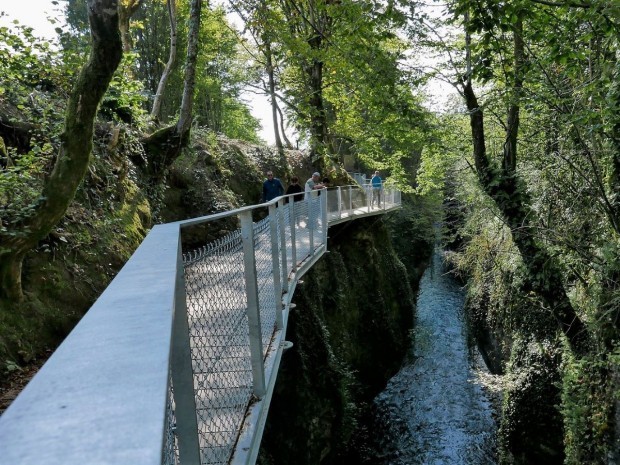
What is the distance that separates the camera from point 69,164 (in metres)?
4.37

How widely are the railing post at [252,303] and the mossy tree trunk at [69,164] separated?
8.07 ft

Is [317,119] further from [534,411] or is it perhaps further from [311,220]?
[534,411]

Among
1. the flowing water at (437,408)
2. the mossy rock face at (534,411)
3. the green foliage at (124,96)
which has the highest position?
the green foliage at (124,96)

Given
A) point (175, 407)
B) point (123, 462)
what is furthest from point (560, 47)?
point (123, 462)

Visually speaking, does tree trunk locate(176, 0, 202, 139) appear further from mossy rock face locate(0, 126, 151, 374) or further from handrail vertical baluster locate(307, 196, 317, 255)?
handrail vertical baluster locate(307, 196, 317, 255)

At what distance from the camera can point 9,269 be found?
14.3 ft

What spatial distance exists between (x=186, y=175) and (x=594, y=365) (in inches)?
377

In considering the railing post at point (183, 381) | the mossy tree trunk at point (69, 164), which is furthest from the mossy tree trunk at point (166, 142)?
the railing post at point (183, 381)

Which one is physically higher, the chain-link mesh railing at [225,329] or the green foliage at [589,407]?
the chain-link mesh railing at [225,329]

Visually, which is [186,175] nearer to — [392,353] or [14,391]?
[14,391]

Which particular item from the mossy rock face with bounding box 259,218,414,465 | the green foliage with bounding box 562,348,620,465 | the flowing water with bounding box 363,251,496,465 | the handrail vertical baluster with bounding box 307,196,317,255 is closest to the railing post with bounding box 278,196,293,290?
the handrail vertical baluster with bounding box 307,196,317,255

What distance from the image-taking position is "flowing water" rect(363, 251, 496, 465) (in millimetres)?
10469

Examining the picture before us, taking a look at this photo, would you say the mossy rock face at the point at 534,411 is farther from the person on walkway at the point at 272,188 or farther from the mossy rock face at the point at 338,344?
the person on walkway at the point at 272,188

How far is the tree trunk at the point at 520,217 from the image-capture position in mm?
8180
